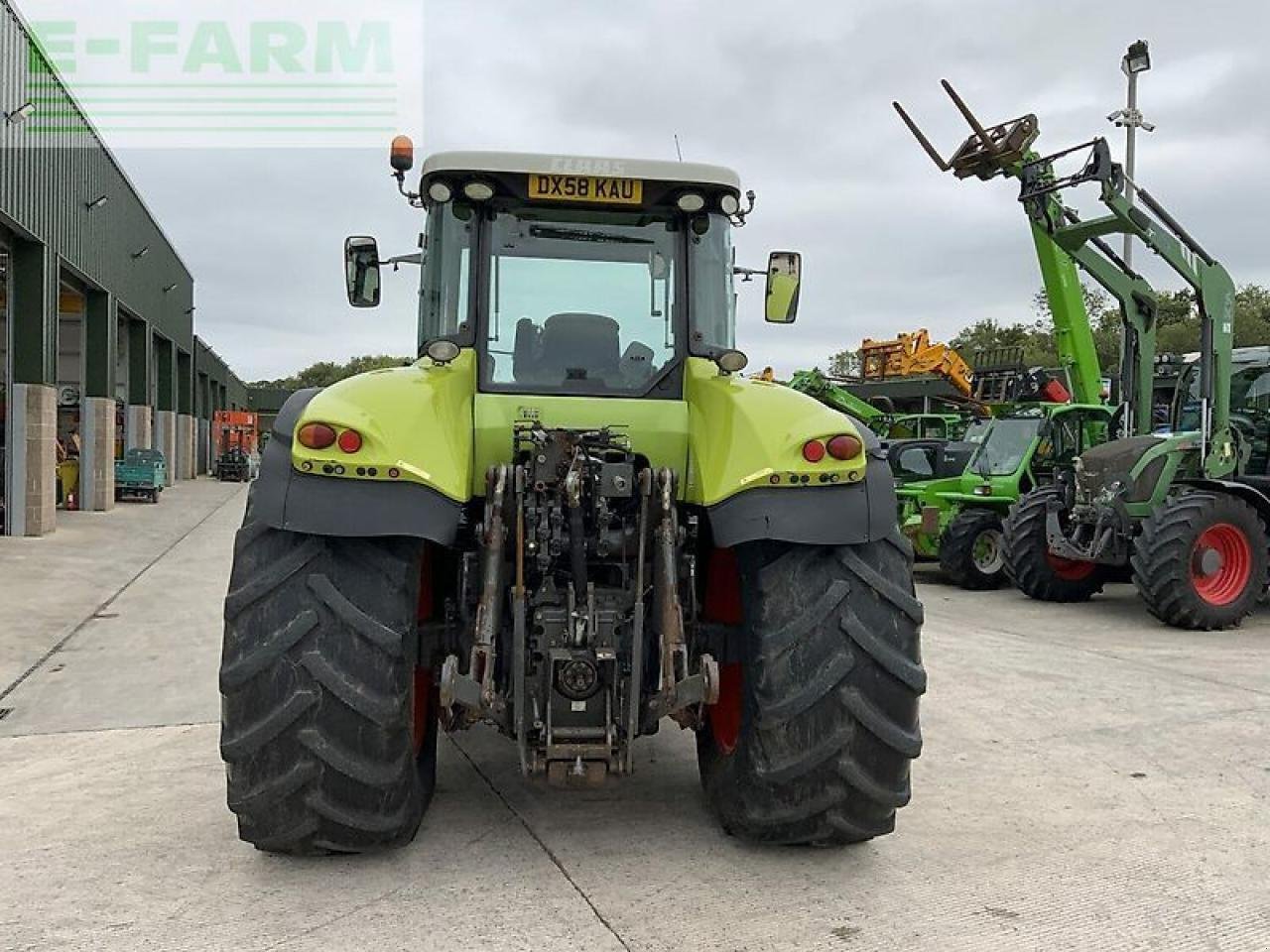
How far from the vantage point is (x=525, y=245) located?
4363 millimetres

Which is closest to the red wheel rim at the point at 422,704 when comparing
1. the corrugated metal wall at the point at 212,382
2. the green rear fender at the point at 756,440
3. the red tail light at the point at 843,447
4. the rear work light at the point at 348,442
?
the rear work light at the point at 348,442

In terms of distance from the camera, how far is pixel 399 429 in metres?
3.55

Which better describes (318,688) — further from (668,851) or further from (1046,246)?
(1046,246)

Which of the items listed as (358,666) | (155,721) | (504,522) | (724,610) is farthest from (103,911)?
(155,721)

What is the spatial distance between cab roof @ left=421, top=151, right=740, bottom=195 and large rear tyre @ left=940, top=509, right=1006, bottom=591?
349 inches

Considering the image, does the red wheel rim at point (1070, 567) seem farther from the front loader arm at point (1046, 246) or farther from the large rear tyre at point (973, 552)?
the front loader arm at point (1046, 246)

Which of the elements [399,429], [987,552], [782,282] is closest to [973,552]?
[987,552]

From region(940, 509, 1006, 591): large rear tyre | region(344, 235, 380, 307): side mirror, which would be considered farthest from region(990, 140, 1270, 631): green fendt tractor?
region(344, 235, 380, 307): side mirror

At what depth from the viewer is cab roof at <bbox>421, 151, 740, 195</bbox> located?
414cm

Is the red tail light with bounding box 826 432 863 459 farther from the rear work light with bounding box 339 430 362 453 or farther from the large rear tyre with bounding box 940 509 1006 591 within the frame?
the large rear tyre with bounding box 940 509 1006 591

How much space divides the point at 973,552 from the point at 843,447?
9.25 metres

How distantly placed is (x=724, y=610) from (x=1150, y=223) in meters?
8.14

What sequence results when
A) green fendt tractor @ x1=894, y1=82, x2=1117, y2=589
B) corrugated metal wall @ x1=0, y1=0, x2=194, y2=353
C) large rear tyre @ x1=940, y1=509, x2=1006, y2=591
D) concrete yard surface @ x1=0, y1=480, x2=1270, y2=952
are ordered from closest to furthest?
concrete yard surface @ x1=0, y1=480, x2=1270, y2=952, green fendt tractor @ x1=894, y1=82, x2=1117, y2=589, large rear tyre @ x1=940, y1=509, x2=1006, y2=591, corrugated metal wall @ x1=0, y1=0, x2=194, y2=353

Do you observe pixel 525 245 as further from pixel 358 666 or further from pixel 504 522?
pixel 358 666
